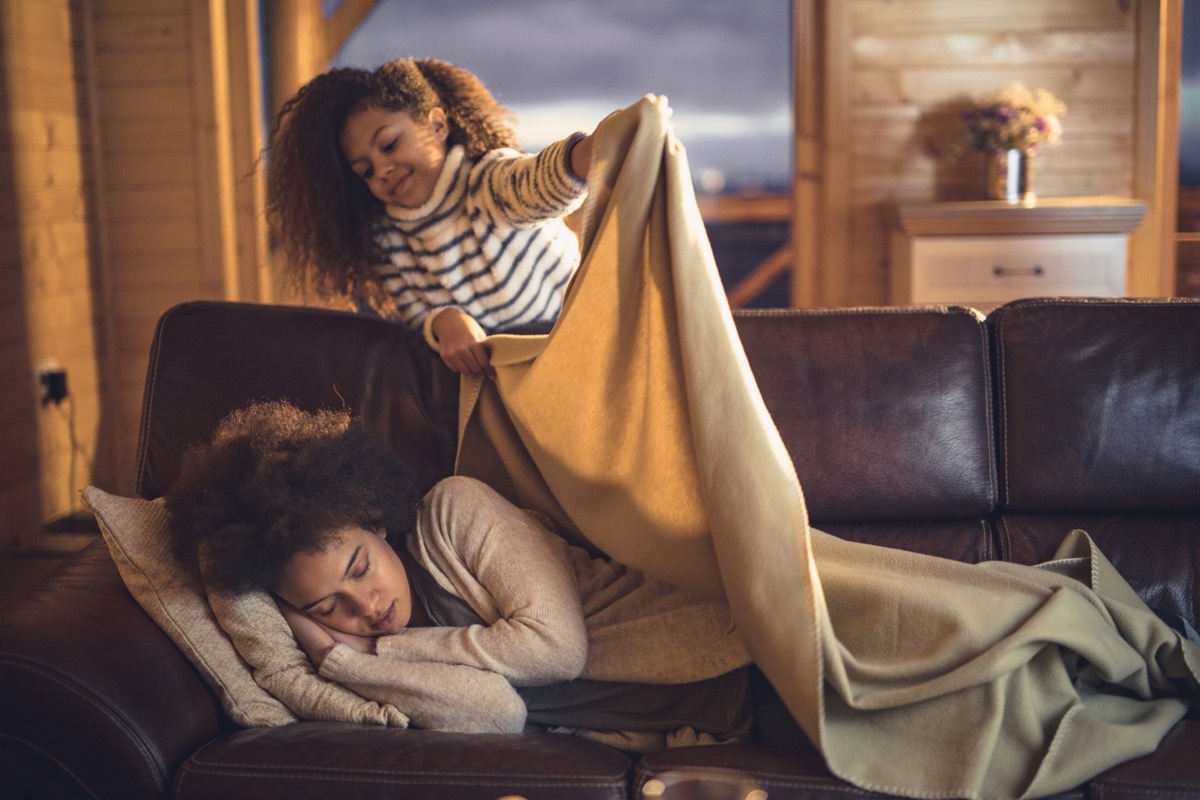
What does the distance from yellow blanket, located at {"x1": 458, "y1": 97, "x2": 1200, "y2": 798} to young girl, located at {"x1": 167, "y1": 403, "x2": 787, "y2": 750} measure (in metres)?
0.10

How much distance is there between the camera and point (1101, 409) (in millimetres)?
2008

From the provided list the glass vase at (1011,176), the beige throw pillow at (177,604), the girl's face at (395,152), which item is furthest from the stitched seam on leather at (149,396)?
the glass vase at (1011,176)

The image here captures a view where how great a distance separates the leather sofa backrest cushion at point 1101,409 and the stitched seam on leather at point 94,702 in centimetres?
138

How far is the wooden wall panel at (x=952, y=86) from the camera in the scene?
4.21 m

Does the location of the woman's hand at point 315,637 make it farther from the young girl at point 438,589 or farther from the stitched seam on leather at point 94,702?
the stitched seam on leather at point 94,702

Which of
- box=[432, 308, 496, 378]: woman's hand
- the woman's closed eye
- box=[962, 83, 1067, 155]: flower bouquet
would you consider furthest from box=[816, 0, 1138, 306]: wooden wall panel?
the woman's closed eye

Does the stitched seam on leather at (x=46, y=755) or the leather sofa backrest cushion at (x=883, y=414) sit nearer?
the stitched seam on leather at (x=46, y=755)

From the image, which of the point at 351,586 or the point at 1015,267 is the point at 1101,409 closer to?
the point at 351,586

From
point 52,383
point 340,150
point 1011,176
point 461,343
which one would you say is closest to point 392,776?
point 461,343

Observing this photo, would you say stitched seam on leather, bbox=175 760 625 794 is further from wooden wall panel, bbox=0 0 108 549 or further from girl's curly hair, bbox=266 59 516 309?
wooden wall panel, bbox=0 0 108 549

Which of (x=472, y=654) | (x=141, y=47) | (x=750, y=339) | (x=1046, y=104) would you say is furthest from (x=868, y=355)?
(x=141, y=47)

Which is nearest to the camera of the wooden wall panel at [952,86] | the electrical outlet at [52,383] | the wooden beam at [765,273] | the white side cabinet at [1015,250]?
the electrical outlet at [52,383]

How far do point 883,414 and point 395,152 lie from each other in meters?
1.01

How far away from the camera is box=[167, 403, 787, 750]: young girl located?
1.66 metres
